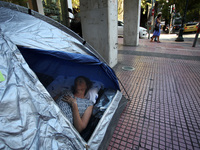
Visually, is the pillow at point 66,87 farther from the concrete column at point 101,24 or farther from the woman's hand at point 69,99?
the concrete column at point 101,24

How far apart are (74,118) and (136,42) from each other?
801cm

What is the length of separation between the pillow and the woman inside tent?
0.47ft

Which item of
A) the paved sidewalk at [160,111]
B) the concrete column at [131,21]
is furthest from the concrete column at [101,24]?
the concrete column at [131,21]

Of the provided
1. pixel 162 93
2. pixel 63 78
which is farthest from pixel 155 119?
pixel 63 78

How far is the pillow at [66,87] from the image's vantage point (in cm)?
225

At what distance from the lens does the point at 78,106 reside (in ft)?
6.58

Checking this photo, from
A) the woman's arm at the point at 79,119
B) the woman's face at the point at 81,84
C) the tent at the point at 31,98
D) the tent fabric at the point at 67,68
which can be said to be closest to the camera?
the tent at the point at 31,98

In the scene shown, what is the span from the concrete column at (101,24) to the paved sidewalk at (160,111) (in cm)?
99

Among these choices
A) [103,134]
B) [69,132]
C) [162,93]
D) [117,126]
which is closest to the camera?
[69,132]

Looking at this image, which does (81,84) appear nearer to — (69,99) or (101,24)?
(69,99)

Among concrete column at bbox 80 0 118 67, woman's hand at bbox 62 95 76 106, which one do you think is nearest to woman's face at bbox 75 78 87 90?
woman's hand at bbox 62 95 76 106

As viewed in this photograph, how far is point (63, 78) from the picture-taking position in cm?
277

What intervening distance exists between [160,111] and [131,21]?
23.2 feet

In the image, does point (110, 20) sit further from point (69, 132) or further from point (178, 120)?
point (69, 132)
